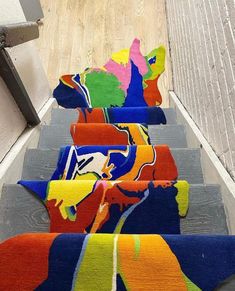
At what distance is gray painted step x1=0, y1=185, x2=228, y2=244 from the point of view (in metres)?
1.12

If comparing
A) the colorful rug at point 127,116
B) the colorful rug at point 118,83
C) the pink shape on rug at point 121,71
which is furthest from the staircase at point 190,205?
the pink shape on rug at point 121,71

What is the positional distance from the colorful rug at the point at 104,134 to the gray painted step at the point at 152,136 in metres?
0.09

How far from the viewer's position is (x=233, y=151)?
3.95 feet

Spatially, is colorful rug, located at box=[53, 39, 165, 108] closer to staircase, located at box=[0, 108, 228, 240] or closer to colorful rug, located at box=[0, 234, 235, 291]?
staircase, located at box=[0, 108, 228, 240]

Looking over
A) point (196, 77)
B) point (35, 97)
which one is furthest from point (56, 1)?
point (196, 77)

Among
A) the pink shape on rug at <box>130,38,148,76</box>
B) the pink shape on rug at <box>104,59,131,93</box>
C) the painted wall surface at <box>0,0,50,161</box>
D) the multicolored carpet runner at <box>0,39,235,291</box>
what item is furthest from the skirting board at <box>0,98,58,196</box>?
the pink shape on rug at <box>130,38,148,76</box>

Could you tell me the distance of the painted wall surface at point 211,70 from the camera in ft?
4.16

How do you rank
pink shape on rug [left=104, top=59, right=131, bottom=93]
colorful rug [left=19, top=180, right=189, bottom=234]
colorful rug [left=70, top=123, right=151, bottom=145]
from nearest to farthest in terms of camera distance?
colorful rug [left=19, top=180, right=189, bottom=234] < colorful rug [left=70, top=123, right=151, bottom=145] < pink shape on rug [left=104, top=59, right=131, bottom=93]

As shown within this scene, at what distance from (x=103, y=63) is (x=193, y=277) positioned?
2422 mm

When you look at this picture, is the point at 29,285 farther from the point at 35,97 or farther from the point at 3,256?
the point at 35,97

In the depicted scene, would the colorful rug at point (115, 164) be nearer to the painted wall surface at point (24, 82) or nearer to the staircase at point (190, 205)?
the staircase at point (190, 205)

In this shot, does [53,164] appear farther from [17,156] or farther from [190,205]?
[190,205]

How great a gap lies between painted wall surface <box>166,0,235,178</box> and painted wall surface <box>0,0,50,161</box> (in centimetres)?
91

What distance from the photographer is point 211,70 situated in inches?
60.8
